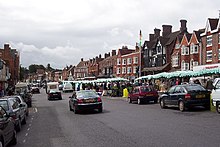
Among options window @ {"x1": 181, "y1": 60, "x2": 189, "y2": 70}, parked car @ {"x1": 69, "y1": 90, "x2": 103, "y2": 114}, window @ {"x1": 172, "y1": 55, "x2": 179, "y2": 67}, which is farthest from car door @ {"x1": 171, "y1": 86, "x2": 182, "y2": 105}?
window @ {"x1": 172, "y1": 55, "x2": 179, "y2": 67}

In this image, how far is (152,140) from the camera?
959 centimetres

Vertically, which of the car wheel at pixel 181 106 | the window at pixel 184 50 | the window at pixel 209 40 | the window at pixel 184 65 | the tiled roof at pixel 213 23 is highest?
the tiled roof at pixel 213 23

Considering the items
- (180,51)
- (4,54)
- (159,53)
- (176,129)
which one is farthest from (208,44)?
(4,54)

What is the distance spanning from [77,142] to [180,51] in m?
52.3

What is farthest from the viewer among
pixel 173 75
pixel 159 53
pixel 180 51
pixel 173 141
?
pixel 159 53

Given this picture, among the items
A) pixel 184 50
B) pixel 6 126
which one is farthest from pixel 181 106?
pixel 184 50

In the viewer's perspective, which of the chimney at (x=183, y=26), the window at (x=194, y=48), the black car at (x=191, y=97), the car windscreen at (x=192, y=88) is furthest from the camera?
the chimney at (x=183, y=26)

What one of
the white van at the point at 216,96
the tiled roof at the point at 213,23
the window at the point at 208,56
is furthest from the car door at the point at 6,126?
the tiled roof at the point at 213,23

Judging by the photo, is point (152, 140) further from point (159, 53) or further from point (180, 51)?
point (159, 53)

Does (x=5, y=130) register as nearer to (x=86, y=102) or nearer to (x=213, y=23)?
(x=86, y=102)

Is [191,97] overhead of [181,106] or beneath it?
overhead

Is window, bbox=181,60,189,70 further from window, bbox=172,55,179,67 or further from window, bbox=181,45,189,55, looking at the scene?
window, bbox=172,55,179,67

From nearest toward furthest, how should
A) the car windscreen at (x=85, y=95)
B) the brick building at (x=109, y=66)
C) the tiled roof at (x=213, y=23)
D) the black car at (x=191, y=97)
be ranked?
the black car at (x=191, y=97), the car windscreen at (x=85, y=95), the tiled roof at (x=213, y=23), the brick building at (x=109, y=66)

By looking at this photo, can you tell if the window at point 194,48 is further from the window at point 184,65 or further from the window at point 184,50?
the window at point 184,65
